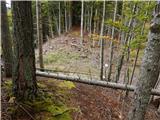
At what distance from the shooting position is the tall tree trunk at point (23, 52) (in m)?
4.00

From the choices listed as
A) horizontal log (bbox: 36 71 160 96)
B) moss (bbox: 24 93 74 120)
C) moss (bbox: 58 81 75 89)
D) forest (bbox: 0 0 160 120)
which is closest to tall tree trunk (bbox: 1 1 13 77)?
forest (bbox: 0 0 160 120)

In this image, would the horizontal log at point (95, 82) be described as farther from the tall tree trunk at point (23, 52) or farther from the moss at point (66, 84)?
the tall tree trunk at point (23, 52)

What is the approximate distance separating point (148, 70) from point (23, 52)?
226 cm

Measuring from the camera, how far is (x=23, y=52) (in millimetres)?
4156

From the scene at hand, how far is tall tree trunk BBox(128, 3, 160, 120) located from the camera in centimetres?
317

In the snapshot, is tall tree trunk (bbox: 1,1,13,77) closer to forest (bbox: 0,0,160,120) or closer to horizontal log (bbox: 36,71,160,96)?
forest (bbox: 0,0,160,120)

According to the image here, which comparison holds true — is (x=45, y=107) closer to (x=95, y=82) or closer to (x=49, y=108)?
(x=49, y=108)

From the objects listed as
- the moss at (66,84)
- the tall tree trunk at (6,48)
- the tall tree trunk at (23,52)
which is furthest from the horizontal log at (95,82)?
the tall tree trunk at (23,52)

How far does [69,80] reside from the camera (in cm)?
661

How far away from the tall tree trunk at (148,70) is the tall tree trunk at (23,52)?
6.73 ft

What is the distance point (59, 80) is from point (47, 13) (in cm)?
1814

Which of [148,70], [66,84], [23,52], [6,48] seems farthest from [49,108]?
[6,48]

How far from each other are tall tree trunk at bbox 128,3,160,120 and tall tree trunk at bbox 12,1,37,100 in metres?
2.05

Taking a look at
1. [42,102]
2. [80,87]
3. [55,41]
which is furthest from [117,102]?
[55,41]
